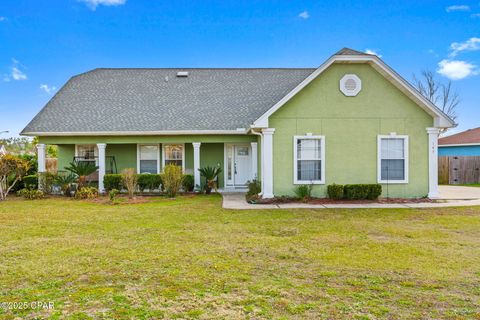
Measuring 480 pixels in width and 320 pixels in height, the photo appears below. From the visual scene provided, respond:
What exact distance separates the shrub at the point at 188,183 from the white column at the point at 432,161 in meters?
9.73

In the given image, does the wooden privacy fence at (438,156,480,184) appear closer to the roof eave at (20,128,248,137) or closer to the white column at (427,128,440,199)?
the white column at (427,128,440,199)

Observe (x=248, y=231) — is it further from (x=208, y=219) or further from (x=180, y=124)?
(x=180, y=124)

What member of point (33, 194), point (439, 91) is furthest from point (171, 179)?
point (439, 91)

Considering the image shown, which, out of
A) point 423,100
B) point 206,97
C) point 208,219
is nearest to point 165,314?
point 208,219

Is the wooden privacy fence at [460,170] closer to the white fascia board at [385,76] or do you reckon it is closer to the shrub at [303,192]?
the white fascia board at [385,76]

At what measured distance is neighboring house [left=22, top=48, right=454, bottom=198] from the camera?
41.6 feet

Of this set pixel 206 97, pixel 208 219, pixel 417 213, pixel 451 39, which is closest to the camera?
pixel 208 219

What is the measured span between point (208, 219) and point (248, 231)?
1.81 meters

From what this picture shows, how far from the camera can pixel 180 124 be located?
15984 millimetres

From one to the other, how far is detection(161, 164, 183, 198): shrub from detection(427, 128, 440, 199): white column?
975 centimetres

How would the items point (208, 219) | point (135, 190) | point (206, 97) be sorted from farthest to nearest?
point (206, 97)
point (135, 190)
point (208, 219)

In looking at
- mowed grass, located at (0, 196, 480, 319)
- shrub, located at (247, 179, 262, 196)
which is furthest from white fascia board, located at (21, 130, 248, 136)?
mowed grass, located at (0, 196, 480, 319)

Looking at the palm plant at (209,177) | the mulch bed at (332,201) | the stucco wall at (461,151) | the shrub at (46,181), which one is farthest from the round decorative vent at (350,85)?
the stucco wall at (461,151)

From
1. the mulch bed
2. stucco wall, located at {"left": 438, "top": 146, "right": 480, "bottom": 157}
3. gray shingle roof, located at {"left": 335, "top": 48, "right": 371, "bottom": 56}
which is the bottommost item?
the mulch bed
